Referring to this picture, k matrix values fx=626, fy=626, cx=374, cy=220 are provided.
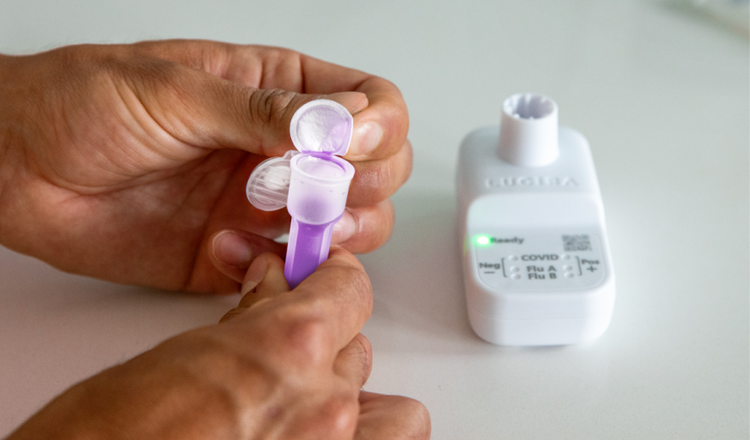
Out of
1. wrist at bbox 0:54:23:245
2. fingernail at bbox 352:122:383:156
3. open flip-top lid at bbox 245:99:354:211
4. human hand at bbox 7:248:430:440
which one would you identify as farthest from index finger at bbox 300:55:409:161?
wrist at bbox 0:54:23:245

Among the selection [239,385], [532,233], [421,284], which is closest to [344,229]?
[421,284]

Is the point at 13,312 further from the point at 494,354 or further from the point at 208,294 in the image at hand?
the point at 494,354

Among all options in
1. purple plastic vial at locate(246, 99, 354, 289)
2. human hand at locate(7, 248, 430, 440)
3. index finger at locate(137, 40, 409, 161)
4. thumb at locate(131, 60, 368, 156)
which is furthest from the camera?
index finger at locate(137, 40, 409, 161)

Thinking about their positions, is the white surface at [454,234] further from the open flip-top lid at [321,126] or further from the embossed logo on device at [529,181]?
the open flip-top lid at [321,126]

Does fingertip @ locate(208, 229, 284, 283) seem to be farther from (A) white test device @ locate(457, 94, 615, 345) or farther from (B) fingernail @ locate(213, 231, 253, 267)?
(A) white test device @ locate(457, 94, 615, 345)

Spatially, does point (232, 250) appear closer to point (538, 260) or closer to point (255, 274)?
point (255, 274)

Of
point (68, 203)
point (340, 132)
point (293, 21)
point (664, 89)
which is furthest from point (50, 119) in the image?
point (664, 89)
